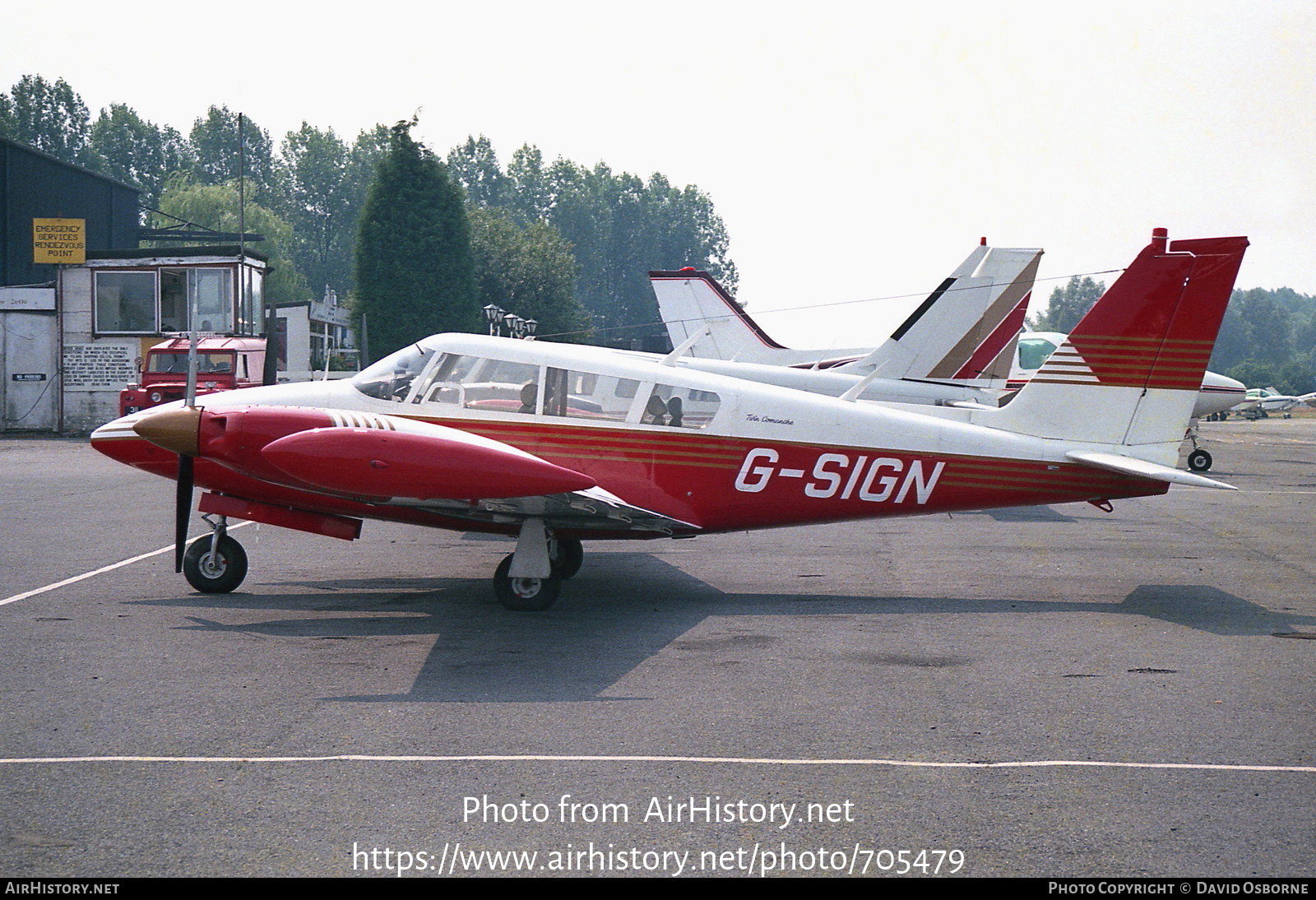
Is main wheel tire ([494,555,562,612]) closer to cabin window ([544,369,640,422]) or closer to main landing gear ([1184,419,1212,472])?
cabin window ([544,369,640,422])

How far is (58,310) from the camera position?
38594 mm

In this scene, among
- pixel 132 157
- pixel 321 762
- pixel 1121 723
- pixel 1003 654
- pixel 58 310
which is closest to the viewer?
pixel 321 762

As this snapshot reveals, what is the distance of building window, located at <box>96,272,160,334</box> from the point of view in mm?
38812

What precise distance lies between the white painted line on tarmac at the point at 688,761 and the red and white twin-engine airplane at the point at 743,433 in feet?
13.8

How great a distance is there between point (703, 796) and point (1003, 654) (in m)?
3.70

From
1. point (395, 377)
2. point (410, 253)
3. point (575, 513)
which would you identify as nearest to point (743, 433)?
point (575, 513)

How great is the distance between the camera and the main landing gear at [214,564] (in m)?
10.2

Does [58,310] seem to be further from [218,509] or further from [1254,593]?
[1254,593]

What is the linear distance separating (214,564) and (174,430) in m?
1.47

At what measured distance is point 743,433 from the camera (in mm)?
10344

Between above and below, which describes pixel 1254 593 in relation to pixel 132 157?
below

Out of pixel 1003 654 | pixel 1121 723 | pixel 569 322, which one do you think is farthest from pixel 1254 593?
pixel 569 322

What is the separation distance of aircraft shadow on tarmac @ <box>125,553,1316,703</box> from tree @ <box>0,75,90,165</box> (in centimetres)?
12842
